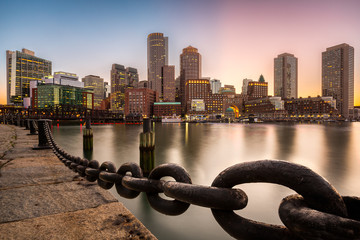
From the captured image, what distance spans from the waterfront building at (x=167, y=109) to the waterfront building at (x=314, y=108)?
105966 mm

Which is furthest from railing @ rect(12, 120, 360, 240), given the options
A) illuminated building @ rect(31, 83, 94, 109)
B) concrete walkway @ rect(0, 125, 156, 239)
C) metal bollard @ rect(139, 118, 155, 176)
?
illuminated building @ rect(31, 83, 94, 109)

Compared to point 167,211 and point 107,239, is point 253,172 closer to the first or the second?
point 167,211

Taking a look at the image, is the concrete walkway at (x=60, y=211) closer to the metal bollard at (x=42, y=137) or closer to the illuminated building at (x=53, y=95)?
the metal bollard at (x=42, y=137)

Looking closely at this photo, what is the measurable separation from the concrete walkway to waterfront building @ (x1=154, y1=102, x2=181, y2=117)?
171 m

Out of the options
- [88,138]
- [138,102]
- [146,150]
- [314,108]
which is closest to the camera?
[146,150]

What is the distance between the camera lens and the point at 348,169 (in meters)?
12.6

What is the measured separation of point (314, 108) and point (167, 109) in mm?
128234

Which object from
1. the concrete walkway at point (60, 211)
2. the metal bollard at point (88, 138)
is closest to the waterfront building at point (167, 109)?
the metal bollard at point (88, 138)

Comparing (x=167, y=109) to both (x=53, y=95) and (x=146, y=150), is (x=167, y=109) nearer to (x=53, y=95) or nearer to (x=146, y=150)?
(x=53, y=95)

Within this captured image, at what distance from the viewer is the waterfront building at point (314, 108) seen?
170 m

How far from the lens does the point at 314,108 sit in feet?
568

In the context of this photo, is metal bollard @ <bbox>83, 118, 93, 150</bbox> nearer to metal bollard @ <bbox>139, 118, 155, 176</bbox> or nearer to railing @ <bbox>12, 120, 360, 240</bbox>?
metal bollard @ <bbox>139, 118, 155, 176</bbox>

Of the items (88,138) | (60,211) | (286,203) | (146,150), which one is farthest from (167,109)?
(286,203)

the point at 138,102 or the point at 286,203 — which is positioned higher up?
the point at 138,102
